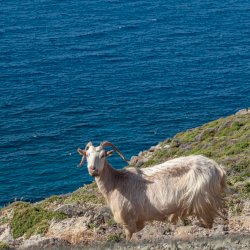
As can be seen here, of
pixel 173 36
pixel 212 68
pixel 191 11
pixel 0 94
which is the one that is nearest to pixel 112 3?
pixel 191 11

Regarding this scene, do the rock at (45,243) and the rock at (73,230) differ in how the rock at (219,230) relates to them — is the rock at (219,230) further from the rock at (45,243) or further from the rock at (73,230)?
the rock at (45,243)

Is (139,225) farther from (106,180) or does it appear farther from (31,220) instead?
(31,220)

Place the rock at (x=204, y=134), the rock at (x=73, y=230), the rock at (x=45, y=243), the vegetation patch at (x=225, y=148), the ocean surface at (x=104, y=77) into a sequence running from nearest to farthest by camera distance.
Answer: the rock at (x=45, y=243) → the rock at (x=73, y=230) → the vegetation patch at (x=225, y=148) → the rock at (x=204, y=134) → the ocean surface at (x=104, y=77)

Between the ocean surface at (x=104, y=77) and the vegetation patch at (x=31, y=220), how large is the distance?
40.2 m

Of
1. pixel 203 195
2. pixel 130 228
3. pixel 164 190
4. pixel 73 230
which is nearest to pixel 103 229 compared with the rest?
pixel 73 230

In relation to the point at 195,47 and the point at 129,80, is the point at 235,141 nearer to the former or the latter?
the point at 129,80

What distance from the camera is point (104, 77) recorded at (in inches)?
3898

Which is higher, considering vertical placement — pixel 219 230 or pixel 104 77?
pixel 219 230

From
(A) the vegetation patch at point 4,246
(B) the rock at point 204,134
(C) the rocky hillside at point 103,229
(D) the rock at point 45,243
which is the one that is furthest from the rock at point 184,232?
(B) the rock at point 204,134

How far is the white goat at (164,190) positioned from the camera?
1741cm

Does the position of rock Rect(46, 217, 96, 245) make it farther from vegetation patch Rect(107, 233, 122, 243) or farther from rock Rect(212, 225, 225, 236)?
rock Rect(212, 225, 225, 236)

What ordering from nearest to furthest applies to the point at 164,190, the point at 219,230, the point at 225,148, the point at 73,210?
the point at 219,230, the point at 164,190, the point at 73,210, the point at 225,148

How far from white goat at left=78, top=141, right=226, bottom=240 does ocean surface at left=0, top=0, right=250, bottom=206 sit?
143ft

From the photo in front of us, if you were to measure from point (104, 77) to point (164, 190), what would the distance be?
81828mm
